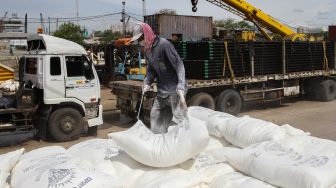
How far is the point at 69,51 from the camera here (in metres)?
8.16

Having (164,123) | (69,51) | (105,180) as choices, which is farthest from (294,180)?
(69,51)

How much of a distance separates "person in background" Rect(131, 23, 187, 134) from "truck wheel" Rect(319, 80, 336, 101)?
32.1ft

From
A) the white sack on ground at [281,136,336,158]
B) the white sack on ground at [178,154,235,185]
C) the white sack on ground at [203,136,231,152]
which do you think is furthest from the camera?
the white sack on ground at [203,136,231,152]

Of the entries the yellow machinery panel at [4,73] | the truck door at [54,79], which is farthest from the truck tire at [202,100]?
the yellow machinery panel at [4,73]

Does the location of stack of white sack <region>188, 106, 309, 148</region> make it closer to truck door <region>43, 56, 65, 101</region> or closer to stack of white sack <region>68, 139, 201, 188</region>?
stack of white sack <region>68, 139, 201, 188</region>

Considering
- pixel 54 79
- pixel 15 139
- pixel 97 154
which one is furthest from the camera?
pixel 15 139

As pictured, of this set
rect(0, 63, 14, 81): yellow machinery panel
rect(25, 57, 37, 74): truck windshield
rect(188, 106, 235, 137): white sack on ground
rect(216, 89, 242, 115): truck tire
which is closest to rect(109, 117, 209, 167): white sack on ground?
rect(188, 106, 235, 137): white sack on ground

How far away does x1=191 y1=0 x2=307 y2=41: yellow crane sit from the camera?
14.0m

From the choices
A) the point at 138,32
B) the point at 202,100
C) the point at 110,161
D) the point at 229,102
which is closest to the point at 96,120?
the point at 202,100

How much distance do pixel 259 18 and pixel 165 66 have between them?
35.6ft

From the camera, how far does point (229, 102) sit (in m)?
10.5

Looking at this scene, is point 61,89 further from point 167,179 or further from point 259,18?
point 259,18

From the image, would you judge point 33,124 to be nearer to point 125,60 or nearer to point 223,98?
point 223,98

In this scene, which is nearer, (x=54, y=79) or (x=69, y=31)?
(x=54, y=79)
